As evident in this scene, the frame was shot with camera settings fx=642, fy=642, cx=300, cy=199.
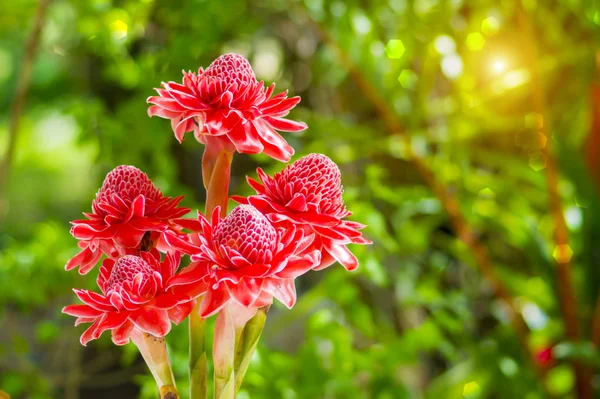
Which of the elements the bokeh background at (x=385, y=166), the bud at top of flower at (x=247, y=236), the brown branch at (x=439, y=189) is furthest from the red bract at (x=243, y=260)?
the brown branch at (x=439, y=189)

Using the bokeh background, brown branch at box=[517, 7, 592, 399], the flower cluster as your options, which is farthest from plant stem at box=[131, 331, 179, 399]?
brown branch at box=[517, 7, 592, 399]

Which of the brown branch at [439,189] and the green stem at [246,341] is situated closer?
the green stem at [246,341]

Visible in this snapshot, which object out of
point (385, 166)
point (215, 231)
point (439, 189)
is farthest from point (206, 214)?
point (385, 166)

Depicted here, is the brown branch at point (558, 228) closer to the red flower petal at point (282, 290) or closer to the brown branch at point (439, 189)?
the brown branch at point (439, 189)

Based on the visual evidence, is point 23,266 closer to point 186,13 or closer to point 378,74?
point 186,13

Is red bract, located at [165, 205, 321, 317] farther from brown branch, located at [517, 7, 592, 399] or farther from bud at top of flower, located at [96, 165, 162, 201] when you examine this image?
brown branch, located at [517, 7, 592, 399]

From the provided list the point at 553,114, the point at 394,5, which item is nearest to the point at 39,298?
the point at 394,5
